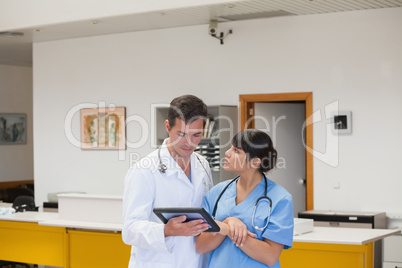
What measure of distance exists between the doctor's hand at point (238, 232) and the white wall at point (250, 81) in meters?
4.75

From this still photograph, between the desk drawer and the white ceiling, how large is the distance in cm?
257

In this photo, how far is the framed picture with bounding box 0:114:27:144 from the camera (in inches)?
471

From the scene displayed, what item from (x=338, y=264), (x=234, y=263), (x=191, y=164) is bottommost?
(x=338, y=264)

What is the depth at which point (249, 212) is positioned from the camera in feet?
8.07

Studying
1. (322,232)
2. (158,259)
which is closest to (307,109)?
(322,232)

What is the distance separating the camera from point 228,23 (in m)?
7.73

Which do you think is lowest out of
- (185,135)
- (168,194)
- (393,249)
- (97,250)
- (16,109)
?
(393,249)

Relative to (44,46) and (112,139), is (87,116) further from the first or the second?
(44,46)

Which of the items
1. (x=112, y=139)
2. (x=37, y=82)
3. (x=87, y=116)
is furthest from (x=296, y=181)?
(x=37, y=82)

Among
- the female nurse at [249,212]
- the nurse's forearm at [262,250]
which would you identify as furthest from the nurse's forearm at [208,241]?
the nurse's forearm at [262,250]

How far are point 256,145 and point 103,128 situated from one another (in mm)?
6571

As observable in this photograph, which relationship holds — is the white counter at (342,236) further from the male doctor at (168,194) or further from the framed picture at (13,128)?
the framed picture at (13,128)

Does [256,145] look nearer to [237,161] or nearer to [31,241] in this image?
[237,161]

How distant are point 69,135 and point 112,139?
904mm
